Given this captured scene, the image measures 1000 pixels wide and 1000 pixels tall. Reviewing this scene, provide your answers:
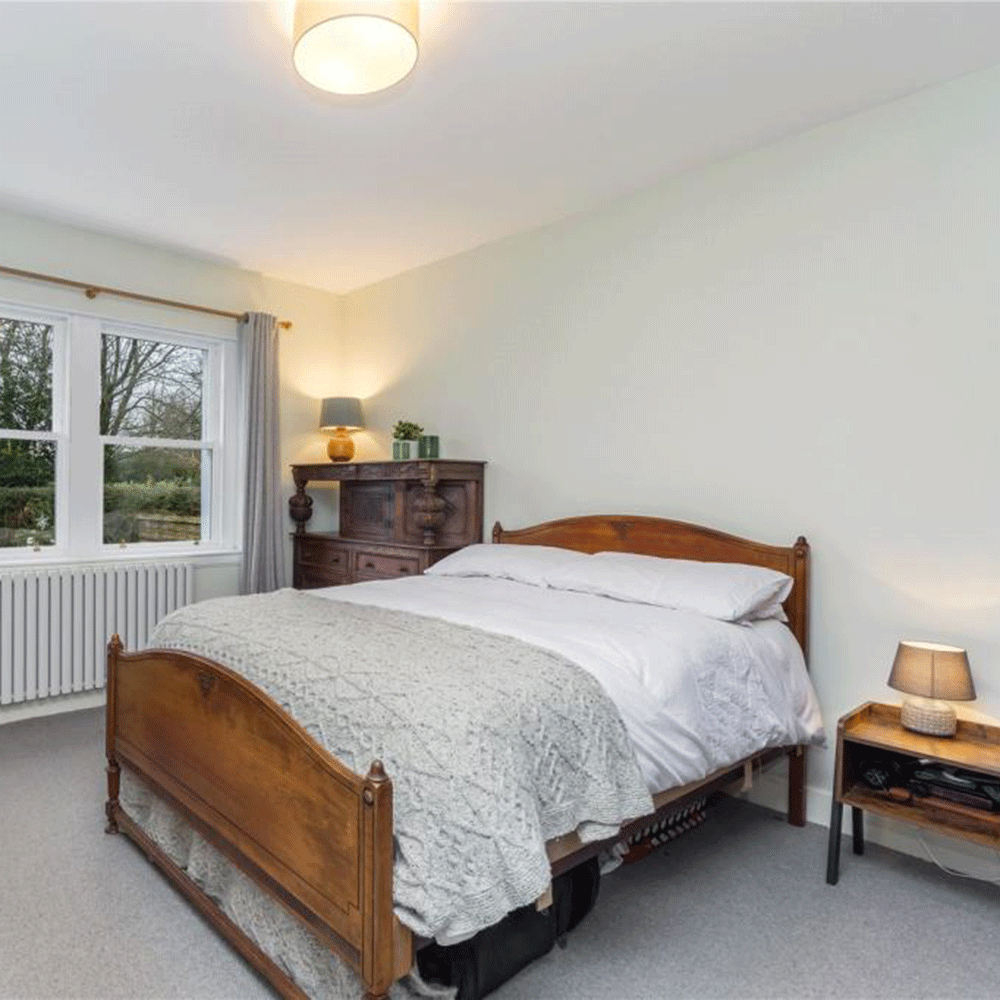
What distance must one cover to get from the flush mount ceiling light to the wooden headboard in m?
1.98

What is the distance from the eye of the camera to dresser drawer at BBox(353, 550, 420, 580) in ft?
12.3

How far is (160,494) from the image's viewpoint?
13.6ft

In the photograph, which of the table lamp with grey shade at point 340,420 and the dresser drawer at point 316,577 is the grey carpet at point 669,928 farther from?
the table lamp with grey shade at point 340,420

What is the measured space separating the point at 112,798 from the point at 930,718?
273cm

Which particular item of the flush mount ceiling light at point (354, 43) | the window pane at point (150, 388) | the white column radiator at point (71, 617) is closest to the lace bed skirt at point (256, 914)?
the white column radiator at point (71, 617)

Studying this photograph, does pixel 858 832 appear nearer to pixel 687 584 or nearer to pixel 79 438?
pixel 687 584

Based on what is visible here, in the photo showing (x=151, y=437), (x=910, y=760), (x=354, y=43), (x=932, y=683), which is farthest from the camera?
(x=151, y=437)

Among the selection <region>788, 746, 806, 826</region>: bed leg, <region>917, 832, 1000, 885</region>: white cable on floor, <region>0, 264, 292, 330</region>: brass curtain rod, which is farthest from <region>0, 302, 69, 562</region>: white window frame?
<region>917, 832, 1000, 885</region>: white cable on floor

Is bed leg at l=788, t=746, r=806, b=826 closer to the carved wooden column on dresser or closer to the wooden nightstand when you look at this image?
the wooden nightstand

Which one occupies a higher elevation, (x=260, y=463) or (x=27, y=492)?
(x=260, y=463)

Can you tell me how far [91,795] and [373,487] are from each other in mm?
2118

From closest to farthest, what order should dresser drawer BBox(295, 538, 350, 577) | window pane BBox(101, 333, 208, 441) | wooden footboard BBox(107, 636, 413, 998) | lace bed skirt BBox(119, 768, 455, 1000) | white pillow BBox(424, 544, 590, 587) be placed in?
wooden footboard BBox(107, 636, 413, 998)
lace bed skirt BBox(119, 768, 455, 1000)
white pillow BBox(424, 544, 590, 587)
window pane BBox(101, 333, 208, 441)
dresser drawer BBox(295, 538, 350, 577)

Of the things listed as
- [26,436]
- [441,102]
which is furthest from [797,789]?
[26,436]

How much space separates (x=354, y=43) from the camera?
6.14 feet
